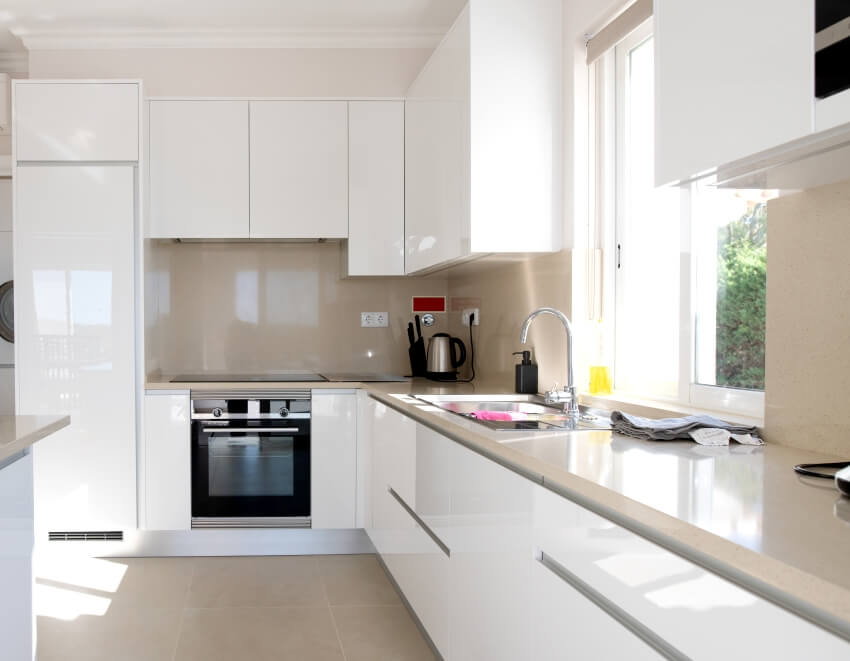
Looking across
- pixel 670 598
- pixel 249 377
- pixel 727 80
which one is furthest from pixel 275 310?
pixel 670 598

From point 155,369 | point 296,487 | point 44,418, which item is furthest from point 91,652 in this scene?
point 155,369

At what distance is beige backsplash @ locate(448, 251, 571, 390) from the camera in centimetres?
310

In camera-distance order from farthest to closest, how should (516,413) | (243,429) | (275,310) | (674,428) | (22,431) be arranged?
(275,310) → (243,429) → (516,413) → (22,431) → (674,428)

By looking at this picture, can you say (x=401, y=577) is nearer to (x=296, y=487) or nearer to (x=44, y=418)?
(x=296, y=487)

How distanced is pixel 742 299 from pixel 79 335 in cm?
308

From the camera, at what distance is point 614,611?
1.31 meters

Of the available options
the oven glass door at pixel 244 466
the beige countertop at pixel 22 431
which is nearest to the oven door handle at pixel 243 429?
the oven glass door at pixel 244 466

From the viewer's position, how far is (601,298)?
2.96 meters

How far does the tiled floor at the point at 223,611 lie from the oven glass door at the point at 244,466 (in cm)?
26

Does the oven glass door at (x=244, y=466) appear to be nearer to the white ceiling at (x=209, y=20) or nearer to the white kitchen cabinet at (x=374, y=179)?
the white kitchen cabinet at (x=374, y=179)

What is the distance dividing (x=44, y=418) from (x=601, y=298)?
1.85 m

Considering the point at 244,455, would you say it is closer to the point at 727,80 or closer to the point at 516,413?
the point at 516,413

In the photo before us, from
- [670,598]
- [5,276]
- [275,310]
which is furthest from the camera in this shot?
[5,276]

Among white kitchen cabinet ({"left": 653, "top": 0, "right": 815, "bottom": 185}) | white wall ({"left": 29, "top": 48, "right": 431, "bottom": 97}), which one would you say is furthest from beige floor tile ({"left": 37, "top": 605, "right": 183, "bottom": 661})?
white wall ({"left": 29, "top": 48, "right": 431, "bottom": 97})
